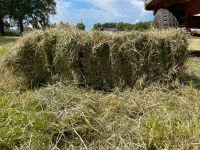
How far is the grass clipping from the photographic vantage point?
4859mm

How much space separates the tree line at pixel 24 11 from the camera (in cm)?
5216

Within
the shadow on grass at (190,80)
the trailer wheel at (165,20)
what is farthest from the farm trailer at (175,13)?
the shadow on grass at (190,80)

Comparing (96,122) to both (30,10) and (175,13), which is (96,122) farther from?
(30,10)

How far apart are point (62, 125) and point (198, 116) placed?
119cm

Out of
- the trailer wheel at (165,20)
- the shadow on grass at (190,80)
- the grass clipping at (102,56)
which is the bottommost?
the shadow on grass at (190,80)

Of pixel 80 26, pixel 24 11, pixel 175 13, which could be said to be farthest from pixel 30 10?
pixel 80 26

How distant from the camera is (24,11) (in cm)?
5397

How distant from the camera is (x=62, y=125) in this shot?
3318mm

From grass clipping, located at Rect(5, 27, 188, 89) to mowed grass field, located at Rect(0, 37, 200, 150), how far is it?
0.58 metres

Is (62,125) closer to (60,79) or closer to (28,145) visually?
(28,145)

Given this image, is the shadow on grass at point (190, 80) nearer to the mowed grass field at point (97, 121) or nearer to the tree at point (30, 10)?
the mowed grass field at point (97, 121)

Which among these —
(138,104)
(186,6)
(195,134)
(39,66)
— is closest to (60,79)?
(39,66)

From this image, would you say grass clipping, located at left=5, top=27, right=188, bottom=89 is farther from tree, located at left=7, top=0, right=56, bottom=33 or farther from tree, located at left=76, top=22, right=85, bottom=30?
tree, located at left=7, top=0, right=56, bottom=33

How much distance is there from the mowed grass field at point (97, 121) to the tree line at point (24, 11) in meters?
46.3
